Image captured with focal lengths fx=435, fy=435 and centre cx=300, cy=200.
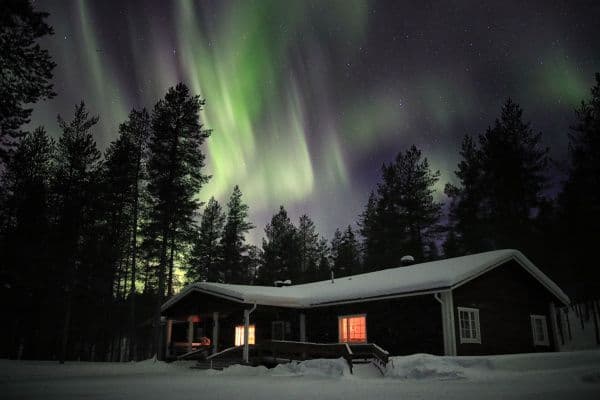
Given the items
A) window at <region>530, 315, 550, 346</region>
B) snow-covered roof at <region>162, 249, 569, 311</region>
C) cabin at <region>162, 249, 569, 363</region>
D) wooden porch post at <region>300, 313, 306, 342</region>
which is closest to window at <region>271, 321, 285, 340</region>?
cabin at <region>162, 249, 569, 363</region>

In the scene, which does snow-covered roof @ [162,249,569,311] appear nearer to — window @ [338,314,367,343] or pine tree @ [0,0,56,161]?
window @ [338,314,367,343]

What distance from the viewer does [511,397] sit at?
8383 mm

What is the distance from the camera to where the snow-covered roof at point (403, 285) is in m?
16.4

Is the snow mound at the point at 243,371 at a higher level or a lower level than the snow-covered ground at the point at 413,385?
lower

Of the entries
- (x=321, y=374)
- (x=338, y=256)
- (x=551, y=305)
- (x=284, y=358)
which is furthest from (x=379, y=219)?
(x=321, y=374)

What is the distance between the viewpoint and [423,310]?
17156 mm

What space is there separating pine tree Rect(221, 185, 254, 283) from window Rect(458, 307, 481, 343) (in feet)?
114

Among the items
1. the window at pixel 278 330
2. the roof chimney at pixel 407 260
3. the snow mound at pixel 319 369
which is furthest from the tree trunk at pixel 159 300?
the roof chimney at pixel 407 260

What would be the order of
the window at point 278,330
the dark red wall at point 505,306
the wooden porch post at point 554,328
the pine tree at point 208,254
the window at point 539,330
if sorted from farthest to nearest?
the pine tree at point 208,254
the window at point 278,330
the wooden porch post at point 554,328
the window at point 539,330
the dark red wall at point 505,306

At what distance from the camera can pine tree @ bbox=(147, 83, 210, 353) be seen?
2941cm

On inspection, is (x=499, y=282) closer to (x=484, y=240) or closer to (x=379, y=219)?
(x=484, y=240)

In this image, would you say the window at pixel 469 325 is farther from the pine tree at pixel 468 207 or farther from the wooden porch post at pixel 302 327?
the pine tree at pixel 468 207

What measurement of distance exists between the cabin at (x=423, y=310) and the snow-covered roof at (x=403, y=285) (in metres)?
0.04

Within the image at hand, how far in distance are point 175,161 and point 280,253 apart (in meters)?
23.1
